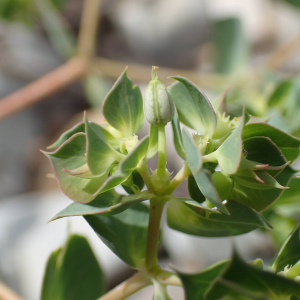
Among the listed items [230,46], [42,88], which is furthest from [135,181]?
[230,46]

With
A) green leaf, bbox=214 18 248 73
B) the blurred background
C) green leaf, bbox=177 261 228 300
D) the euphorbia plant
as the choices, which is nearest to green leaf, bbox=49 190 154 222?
the euphorbia plant

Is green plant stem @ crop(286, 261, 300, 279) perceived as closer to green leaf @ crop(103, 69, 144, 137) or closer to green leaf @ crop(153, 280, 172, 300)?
green leaf @ crop(153, 280, 172, 300)

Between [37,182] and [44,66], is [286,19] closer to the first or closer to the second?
[44,66]

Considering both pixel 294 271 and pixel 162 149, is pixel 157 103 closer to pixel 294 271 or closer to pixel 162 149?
pixel 162 149

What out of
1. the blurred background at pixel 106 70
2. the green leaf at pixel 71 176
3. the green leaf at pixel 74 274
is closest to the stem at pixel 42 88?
the blurred background at pixel 106 70

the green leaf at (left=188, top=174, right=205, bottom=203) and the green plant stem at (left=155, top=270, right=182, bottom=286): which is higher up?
the green leaf at (left=188, top=174, right=205, bottom=203)
